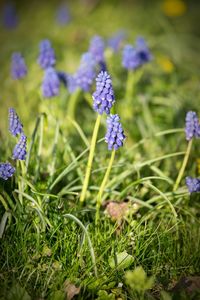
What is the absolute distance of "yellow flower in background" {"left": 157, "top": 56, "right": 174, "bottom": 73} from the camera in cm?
599

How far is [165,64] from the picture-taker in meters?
6.14

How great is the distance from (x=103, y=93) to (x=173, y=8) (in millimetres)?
6027

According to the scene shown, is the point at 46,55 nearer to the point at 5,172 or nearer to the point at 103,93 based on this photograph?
the point at 103,93

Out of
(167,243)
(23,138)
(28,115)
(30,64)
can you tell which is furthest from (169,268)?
(30,64)

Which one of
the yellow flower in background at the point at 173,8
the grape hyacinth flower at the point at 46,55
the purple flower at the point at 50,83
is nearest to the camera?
the purple flower at the point at 50,83

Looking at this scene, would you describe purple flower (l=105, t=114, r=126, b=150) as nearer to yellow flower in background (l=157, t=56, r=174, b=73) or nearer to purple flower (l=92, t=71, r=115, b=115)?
purple flower (l=92, t=71, r=115, b=115)

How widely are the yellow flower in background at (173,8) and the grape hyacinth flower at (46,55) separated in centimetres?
450

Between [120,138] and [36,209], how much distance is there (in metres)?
0.74

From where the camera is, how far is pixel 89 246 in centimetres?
268

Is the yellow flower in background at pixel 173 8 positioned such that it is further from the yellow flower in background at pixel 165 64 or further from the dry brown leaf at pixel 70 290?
the dry brown leaf at pixel 70 290

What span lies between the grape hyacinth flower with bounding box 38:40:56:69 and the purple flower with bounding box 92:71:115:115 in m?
1.46

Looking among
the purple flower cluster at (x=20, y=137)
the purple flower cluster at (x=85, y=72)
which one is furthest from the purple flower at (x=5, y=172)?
the purple flower cluster at (x=85, y=72)

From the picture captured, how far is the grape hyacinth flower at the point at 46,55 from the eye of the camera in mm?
4074

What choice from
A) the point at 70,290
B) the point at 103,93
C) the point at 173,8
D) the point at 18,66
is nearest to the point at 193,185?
the point at 103,93
